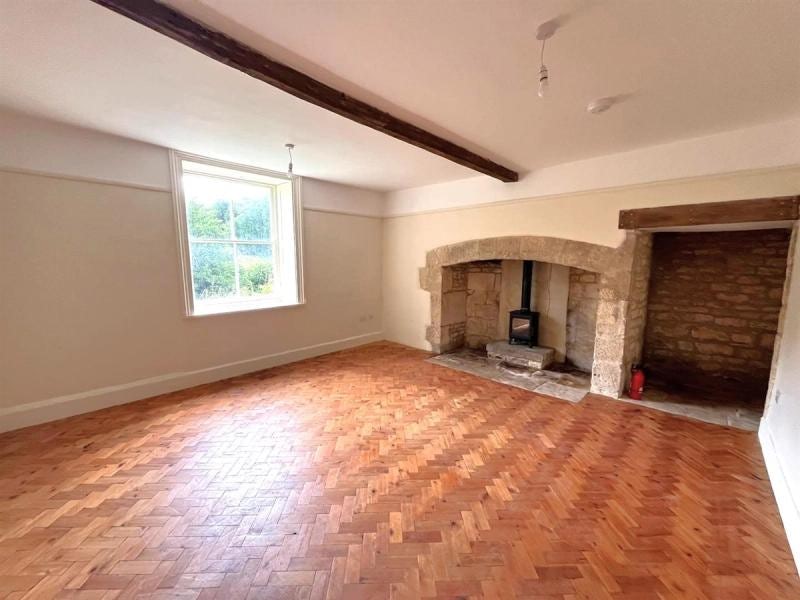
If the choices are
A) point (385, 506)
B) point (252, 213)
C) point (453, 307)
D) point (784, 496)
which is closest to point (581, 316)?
point (453, 307)

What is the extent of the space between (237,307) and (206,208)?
1214 mm

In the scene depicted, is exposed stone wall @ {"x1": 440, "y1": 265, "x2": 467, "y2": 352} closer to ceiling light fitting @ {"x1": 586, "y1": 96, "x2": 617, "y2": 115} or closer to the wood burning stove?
the wood burning stove

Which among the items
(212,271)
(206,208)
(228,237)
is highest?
(206,208)

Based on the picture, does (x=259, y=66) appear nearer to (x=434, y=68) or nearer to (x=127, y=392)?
(x=434, y=68)

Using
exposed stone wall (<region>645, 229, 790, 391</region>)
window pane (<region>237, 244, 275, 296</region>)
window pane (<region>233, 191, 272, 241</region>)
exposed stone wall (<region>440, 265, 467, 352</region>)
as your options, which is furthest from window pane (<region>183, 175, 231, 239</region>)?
exposed stone wall (<region>645, 229, 790, 391</region>)

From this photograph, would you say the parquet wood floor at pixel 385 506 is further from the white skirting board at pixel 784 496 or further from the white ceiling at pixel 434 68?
the white ceiling at pixel 434 68

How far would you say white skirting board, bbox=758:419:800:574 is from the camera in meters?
1.63

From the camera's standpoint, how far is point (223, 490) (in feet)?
6.66

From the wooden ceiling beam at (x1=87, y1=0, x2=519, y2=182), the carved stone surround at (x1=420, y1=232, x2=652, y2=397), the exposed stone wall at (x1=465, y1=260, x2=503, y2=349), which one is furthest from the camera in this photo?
the exposed stone wall at (x1=465, y1=260, x2=503, y2=349)

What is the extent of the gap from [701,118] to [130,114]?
430cm

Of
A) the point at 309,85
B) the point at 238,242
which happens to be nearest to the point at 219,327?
the point at 238,242

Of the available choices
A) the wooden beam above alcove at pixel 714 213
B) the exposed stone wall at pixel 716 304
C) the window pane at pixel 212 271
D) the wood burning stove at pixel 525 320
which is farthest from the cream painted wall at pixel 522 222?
the window pane at pixel 212 271

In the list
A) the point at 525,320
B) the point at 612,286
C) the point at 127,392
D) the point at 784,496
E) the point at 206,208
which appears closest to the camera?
the point at 784,496

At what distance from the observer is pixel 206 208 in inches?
150
